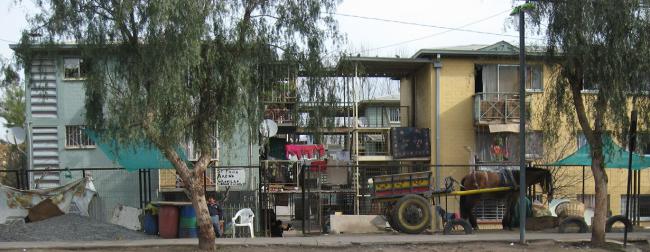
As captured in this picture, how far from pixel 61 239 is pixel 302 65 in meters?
7.28

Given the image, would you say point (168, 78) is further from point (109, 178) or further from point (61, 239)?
point (109, 178)

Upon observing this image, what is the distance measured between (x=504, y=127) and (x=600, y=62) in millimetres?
10649

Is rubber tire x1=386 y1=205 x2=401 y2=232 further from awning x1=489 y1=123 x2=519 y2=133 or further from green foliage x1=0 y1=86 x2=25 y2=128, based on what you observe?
green foliage x1=0 y1=86 x2=25 y2=128

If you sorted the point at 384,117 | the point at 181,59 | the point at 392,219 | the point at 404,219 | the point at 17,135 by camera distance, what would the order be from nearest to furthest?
the point at 181,59 < the point at 404,219 < the point at 392,219 < the point at 17,135 < the point at 384,117

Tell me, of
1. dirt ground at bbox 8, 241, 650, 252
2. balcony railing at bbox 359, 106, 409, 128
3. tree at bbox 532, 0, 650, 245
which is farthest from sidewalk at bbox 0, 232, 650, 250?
balcony railing at bbox 359, 106, 409, 128

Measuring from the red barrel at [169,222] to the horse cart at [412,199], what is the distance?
5.06m

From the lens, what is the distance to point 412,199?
13422 millimetres

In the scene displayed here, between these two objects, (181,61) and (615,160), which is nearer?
(181,61)

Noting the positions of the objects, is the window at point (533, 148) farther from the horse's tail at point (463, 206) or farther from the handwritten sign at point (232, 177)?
the handwritten sign at point (232, 177)

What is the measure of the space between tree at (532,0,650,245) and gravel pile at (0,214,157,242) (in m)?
10.4

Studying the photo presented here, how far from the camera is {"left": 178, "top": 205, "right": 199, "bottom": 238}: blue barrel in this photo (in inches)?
534

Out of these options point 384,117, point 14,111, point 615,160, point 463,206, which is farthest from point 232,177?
point 14,111

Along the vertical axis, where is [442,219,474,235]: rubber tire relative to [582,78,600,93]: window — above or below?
below

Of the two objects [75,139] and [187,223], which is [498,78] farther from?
[75,139]
